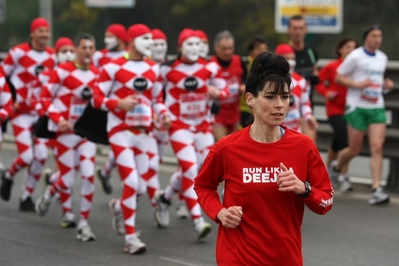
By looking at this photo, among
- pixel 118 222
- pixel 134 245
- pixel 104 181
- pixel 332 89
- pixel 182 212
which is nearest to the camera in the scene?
pixel 134 245

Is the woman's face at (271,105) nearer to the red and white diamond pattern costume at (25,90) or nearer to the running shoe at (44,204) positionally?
the running shoe at (44,204)

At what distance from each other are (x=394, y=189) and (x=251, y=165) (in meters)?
7.55

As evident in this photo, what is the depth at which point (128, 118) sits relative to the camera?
9258mm

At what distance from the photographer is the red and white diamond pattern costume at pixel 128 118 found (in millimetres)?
9156

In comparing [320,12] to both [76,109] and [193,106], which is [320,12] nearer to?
[193,106]

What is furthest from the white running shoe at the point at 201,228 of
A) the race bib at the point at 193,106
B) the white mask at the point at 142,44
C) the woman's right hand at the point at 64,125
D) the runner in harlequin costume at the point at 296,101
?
the runner in harlequin costume at the point at 296,101

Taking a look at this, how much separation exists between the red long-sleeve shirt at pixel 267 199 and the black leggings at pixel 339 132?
7498mm

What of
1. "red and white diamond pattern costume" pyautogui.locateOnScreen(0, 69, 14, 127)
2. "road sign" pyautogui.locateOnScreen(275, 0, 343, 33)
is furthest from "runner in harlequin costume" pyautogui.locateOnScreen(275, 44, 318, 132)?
"road sign" pyautogui.locateOnScreen(275, 0, 343, 33)

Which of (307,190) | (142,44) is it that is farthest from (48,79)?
(307,190)

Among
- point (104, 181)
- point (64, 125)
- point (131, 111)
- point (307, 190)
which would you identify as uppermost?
point (307, 190)

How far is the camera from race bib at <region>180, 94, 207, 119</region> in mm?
10117

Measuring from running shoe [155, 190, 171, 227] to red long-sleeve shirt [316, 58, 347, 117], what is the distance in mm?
3141

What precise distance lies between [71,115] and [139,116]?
1235 mm

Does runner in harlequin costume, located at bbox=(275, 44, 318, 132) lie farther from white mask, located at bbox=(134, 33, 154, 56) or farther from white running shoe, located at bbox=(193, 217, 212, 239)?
white mask, located at bbox=(134, 33, 154, 56)
